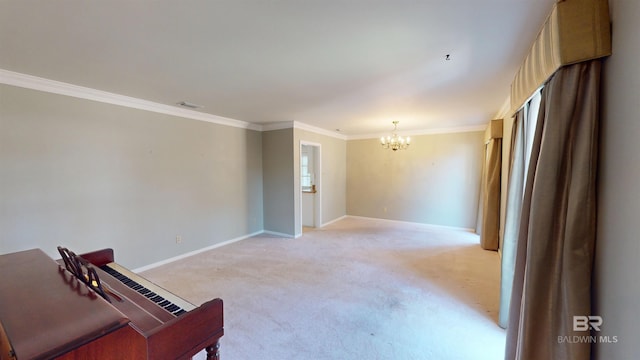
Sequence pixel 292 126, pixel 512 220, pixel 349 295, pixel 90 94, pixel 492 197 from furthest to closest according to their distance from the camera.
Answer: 1. pixel 292 126
2. pixel 492 197
3. pixel 90 94
4. pixel 349 295
5. pixel 512 220

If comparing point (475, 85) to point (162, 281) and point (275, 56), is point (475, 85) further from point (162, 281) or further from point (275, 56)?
point (162, 281)

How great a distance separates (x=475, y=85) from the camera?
9.52 ft

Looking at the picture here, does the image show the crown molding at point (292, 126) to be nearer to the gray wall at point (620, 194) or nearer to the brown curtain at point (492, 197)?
the brown curtain at point (492, 197)

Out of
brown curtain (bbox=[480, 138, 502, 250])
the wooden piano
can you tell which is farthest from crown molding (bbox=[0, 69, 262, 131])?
A: brown curtain (bbox=[480, 138, 502, 250])

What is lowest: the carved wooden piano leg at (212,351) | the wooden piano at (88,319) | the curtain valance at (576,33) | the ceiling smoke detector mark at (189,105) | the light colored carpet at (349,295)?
the light colored carpet at (349,295)

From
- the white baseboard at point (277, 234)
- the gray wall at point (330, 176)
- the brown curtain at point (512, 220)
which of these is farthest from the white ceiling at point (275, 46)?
the white baseboard at point (277, 234)

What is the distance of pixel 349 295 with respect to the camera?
2.93 m

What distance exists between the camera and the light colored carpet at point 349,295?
2096 millimetres

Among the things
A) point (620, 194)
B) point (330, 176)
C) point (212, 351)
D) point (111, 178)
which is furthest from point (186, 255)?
point (620, 194)

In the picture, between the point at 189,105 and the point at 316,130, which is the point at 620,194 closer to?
Result: the point at 189,105

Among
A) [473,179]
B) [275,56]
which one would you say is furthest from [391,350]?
[473,179]

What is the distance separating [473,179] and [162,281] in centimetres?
612

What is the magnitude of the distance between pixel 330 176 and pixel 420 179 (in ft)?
7.37

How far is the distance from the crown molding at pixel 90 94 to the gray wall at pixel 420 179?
13.6 ft
